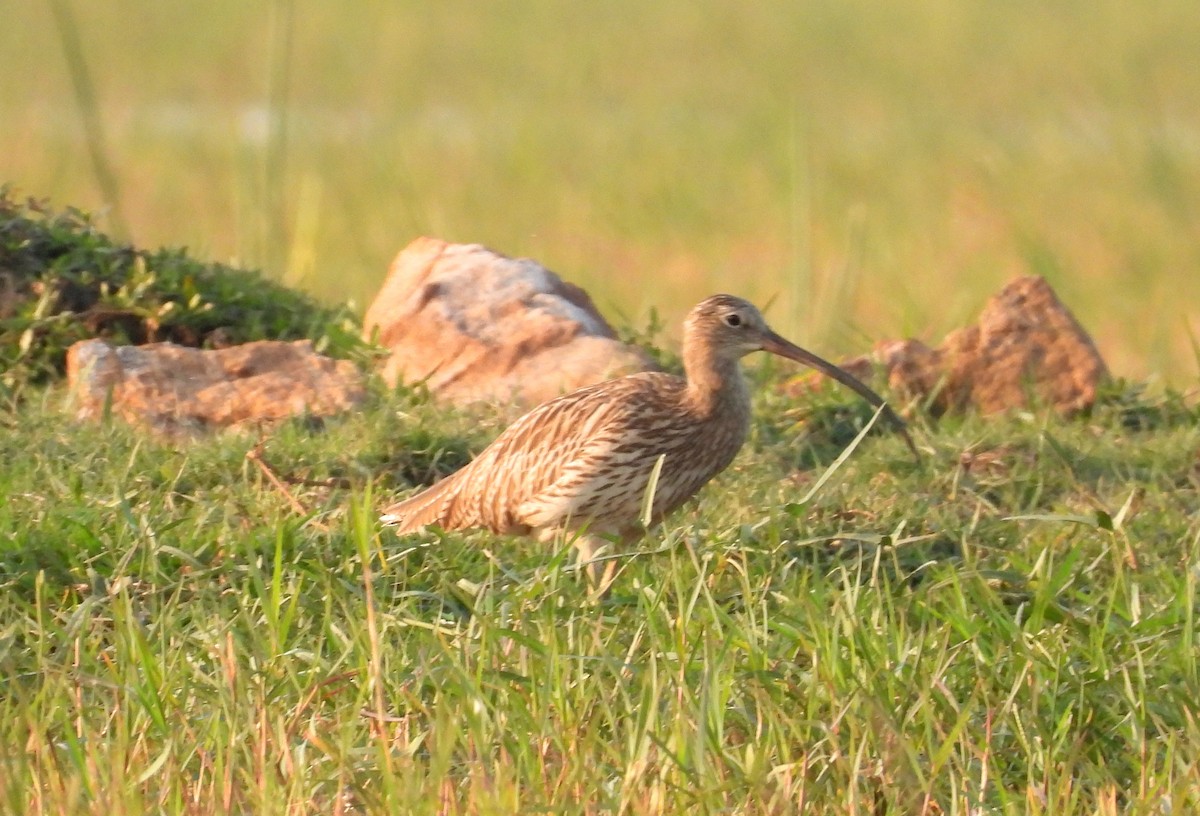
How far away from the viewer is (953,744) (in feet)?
12.7

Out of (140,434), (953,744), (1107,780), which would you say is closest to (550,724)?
(953,744)

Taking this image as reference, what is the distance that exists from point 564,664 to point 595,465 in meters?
1.17

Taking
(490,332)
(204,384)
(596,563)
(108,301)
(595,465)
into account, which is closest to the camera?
(596,563)

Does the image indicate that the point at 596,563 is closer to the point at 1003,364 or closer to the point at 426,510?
the point at 426,510

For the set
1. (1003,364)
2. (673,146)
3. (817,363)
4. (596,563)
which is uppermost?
(817,363)

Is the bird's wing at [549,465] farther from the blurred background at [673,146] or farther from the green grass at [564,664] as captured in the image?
the blurred background at [673,146]

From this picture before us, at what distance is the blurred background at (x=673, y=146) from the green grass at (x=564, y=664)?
Answer: 286cm

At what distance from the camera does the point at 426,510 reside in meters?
5.18

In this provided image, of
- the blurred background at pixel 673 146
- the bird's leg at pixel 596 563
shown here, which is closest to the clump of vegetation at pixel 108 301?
the blurred background at pixel 673 146

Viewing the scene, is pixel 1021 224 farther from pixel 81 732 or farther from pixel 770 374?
pixel 81 732

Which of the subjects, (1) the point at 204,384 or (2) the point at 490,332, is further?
(2) the point at 490,332

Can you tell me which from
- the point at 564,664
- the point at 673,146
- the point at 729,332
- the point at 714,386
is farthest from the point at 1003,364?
the point at 673,146

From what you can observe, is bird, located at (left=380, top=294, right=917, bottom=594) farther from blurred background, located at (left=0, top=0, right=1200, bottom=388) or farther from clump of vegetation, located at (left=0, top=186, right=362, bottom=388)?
blurred background, located at (left=0, top=0, right=1200, bottom=388)

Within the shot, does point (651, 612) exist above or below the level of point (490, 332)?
above
